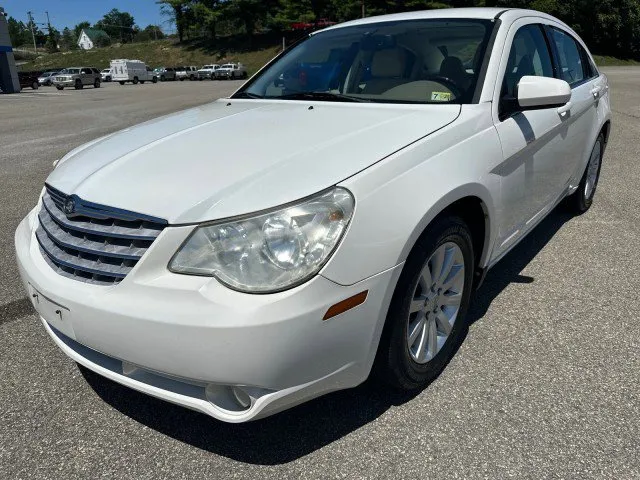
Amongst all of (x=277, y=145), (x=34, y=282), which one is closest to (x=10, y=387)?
(x=34, y=282)

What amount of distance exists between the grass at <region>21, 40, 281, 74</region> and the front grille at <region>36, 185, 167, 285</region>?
6209cm

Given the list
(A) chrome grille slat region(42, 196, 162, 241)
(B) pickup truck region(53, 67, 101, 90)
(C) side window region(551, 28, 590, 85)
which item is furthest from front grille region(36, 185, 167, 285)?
(B) pickup truck region(53, 67, 101, 90)

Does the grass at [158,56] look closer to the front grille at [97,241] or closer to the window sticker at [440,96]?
the window sticker at [440,96]

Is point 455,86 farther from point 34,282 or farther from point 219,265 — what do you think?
point 34,282

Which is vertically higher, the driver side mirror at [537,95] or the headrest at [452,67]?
the headrest at [452,67]

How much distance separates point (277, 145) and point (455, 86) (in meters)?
1.11

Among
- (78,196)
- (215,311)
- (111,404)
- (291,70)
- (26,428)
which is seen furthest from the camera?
(291,70)

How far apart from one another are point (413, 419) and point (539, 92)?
1664 millimetres

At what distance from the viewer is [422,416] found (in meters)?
2.23

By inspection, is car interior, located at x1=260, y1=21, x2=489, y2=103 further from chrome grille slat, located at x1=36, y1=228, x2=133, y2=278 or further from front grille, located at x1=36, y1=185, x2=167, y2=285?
chrome grille slat, located at x1=36, y1=228, x2=133, y2=278

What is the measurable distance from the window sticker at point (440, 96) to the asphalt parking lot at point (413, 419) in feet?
4.05

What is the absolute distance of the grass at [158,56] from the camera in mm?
66438

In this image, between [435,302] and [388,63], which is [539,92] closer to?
[388,63]

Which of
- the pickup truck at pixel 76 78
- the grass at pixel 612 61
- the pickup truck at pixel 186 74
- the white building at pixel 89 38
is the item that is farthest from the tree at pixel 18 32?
the grass at pixel 612 61
